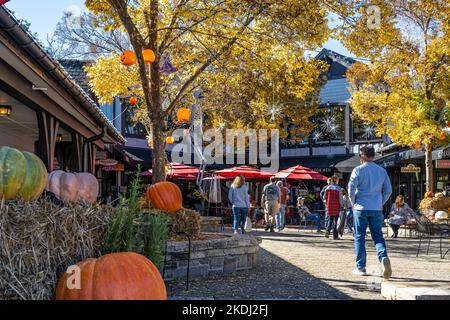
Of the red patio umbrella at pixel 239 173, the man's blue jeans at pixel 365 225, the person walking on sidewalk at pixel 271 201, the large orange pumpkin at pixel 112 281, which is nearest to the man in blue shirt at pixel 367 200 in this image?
the man's blue jeans at pixel 365 225

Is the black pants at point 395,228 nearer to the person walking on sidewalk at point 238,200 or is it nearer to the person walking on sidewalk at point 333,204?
the person walking on sidewalk at point 333,204

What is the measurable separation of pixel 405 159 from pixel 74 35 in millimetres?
16886

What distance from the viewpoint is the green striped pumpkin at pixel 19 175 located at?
354 cm

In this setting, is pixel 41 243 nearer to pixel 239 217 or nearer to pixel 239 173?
pixel 239 217

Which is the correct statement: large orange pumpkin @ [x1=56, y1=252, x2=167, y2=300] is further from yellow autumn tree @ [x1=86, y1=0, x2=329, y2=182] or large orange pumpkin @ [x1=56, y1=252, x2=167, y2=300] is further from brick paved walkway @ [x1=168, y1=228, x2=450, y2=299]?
yellow autumn tree @ [x1=86, y1=0, x2=329, y2=182]

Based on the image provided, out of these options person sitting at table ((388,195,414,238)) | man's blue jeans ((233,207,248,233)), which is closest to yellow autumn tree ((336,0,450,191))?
person sitting at table ((388,195,414,238))

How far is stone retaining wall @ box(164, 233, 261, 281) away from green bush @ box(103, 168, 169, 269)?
2467 mm

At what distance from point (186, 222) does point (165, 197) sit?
0.56 m

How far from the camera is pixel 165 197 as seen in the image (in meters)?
8.37

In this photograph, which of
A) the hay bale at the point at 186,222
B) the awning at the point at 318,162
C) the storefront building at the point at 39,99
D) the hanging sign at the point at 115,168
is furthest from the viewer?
the awning at the point at 318,162

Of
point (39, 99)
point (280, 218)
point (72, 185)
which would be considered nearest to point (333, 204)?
point (280, 218)

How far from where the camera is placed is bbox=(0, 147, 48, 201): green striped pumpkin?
11.6 ft

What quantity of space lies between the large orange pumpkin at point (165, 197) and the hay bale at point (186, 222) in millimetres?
158

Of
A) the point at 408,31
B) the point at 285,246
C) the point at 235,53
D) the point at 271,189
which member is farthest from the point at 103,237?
the point at 408,31
